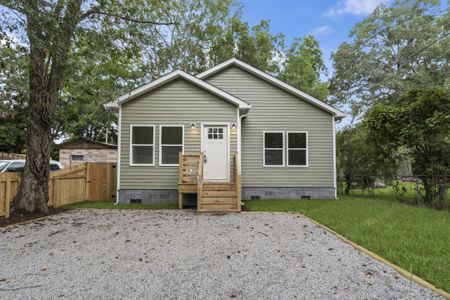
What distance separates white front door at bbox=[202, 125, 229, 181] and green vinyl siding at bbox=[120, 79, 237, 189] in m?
0.22

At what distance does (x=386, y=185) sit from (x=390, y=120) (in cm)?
326

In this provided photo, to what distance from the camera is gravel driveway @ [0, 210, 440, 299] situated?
8.73ft

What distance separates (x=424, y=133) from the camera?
8.07 metres

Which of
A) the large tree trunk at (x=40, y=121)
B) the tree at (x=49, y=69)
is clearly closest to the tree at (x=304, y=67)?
the tree at (x=49, y=69)

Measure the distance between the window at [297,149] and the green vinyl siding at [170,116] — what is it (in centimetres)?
258

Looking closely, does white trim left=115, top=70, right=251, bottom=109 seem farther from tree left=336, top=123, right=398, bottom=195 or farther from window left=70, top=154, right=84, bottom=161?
window left=70, top=154, right=84, bottom=161

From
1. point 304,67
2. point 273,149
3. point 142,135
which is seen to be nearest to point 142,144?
point 142,135

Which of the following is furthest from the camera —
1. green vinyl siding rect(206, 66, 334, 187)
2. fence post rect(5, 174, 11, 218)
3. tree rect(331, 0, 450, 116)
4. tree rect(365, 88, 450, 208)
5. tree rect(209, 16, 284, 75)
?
tree rect(209, 16, 284, 75)

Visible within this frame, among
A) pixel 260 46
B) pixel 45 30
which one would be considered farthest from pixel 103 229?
pixel 260 46

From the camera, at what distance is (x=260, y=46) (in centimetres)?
2061

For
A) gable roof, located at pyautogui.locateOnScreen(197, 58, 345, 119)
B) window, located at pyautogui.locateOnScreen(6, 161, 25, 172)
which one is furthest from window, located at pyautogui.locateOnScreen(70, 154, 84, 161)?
gable roof, located at pyautogui.locateOnScreen(197, 58, 345, 119)

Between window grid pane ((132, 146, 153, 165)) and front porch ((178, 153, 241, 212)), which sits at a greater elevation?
window grid pane ((132, 146, 153, 165))

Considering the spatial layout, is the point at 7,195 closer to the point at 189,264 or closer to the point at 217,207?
the point at 217,207

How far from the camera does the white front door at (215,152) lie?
342 inches
